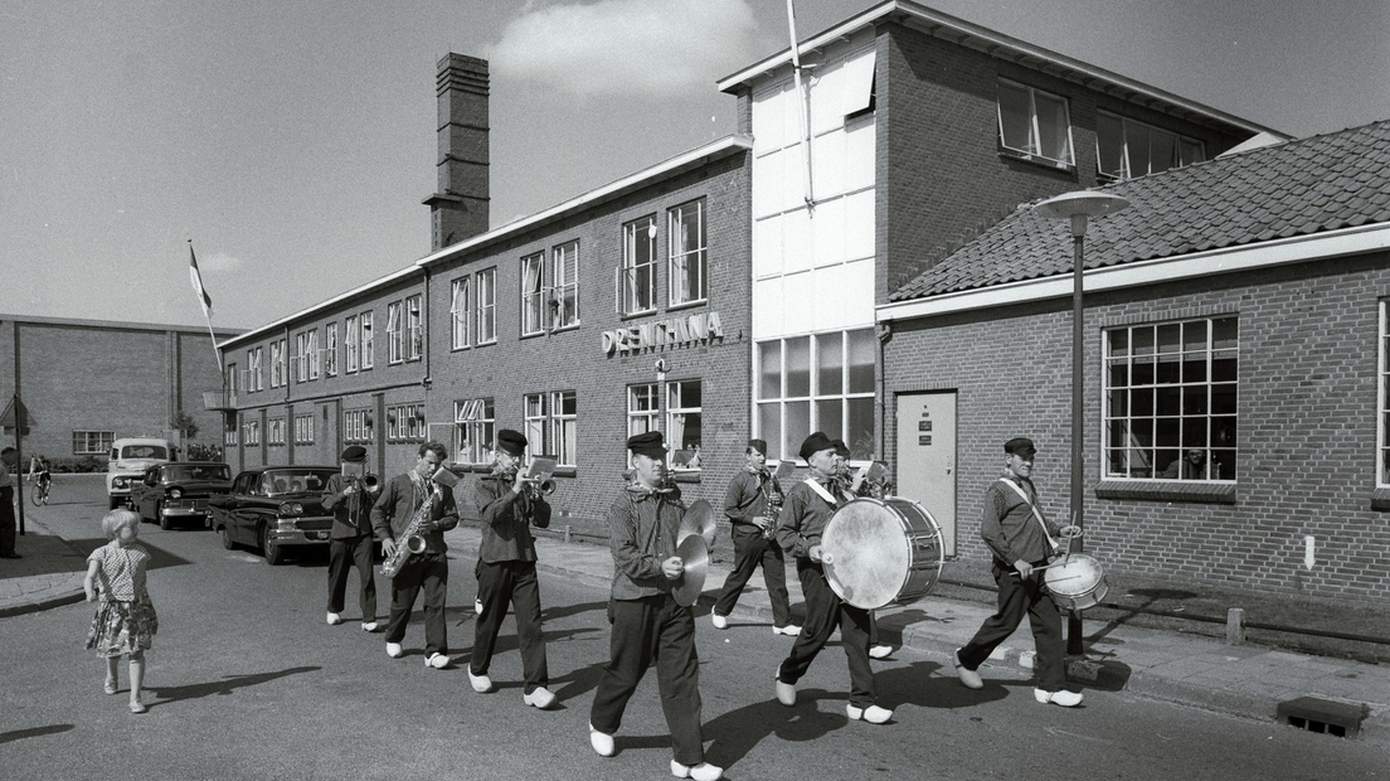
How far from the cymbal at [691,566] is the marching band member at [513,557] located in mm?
1756

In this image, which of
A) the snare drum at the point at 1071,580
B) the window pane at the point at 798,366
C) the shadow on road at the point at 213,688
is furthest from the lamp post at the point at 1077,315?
the window pane at the point at 798,366

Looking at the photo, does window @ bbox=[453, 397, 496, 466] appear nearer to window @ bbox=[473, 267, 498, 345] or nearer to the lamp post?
window @ bbox=[473, 267, 498, 345]

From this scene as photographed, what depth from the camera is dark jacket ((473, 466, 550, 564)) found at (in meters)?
6.89

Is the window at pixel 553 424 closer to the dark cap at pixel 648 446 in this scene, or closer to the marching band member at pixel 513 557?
the marching band member at pixel 513 557

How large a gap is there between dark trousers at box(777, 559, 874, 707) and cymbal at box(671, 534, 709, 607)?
1.41 metres

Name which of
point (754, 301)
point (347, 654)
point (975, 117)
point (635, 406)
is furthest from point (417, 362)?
point (347, 654)

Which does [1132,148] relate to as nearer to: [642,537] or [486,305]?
[486,305]

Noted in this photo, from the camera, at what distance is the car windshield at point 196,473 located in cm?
2320

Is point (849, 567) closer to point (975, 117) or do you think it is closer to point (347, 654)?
point (347, 654)

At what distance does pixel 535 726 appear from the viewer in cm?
645

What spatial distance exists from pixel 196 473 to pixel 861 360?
51.8 feet

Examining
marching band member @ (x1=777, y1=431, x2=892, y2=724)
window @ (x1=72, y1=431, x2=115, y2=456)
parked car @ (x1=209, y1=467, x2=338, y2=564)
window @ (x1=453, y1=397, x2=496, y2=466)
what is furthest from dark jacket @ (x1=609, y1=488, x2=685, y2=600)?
window @ (x1=72, y1=431, x2=115, y2=456)

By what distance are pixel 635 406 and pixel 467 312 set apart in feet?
30.8

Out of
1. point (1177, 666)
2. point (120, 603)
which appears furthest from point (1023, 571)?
point (120, 603)
